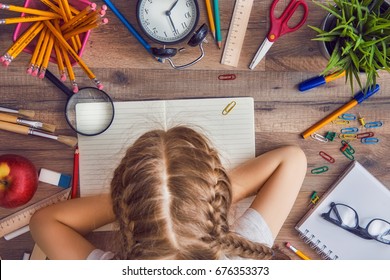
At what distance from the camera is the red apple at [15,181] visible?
0.98 meters

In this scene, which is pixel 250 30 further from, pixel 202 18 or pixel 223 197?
pixel 223 197

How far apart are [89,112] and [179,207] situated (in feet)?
1.15

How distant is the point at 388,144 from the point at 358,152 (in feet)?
0.24

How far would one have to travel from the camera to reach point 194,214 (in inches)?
32.7

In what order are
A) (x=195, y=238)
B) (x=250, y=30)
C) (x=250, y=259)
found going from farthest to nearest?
(x=250, y=30) < (x=250, y=259) < (x=195, y=238)

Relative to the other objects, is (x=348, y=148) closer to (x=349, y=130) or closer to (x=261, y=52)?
(x=349, y=130)

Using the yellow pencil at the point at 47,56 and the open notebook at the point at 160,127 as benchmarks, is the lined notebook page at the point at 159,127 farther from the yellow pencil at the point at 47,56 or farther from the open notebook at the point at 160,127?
the yellow pencil at the point at 47,56

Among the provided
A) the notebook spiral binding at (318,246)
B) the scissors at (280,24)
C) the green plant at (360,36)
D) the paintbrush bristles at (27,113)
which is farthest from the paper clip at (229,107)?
the paintbrush bristles at (27,113)

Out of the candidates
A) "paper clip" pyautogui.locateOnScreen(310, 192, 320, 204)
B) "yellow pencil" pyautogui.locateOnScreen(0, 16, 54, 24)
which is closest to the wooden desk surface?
"paper clip" pyautogui.locateOnScreen(310, 192, 320, 204)

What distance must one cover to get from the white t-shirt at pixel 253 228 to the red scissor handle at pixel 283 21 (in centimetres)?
40

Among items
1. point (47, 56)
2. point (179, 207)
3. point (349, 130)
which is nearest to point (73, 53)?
point (47, 56)

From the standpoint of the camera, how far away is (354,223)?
1.08 m

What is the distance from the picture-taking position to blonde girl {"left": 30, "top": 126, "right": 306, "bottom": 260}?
0.83 metres

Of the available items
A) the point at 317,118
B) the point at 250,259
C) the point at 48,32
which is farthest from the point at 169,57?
the point at 250,259
